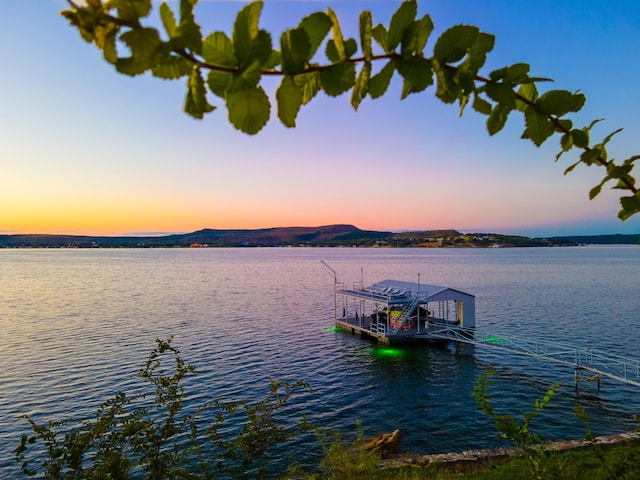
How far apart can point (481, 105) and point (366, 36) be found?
21.5 inches

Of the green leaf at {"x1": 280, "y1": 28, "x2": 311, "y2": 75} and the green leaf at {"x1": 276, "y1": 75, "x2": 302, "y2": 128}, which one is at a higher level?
the green leaf at {"x1": 280, "y1": 28, "x2": 311, "y2": 75}

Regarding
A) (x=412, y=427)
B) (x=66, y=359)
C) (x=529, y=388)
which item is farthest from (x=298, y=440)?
(x=66, y=359)

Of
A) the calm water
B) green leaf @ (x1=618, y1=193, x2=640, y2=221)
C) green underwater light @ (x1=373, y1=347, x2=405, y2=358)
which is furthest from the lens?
green underwater light @ (x1=373, y1=347, x2=405, y2=358)

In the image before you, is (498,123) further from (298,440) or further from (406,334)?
(406,334)

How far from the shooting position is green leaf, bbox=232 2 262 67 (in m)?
0.97

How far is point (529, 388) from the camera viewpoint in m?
28.5

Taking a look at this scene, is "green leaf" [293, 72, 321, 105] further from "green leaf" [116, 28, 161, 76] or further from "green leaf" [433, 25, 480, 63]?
"green leaf" [116, 28, 161, 76]

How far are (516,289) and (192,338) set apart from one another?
2740 inches

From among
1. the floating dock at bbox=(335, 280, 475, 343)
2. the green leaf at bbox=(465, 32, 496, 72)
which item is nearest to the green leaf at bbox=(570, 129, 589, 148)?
the green leaf at bbox=(465, 32, 496, 72)

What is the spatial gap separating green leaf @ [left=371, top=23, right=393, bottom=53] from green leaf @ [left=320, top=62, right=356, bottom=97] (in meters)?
0.12

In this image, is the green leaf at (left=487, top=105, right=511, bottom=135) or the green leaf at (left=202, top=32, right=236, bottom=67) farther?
the green leaf at (left=487, top=105, right=511, bottom=135)

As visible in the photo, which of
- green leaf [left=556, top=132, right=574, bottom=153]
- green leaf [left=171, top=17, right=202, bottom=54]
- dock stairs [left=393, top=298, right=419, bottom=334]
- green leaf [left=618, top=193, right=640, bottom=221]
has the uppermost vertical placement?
green leaf [left=171, top=17, right=202, bottom=54]

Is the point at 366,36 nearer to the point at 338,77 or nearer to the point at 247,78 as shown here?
the point at 338,77

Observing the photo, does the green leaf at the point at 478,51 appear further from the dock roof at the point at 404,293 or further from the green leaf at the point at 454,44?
the dock roof at the point at 404,293
